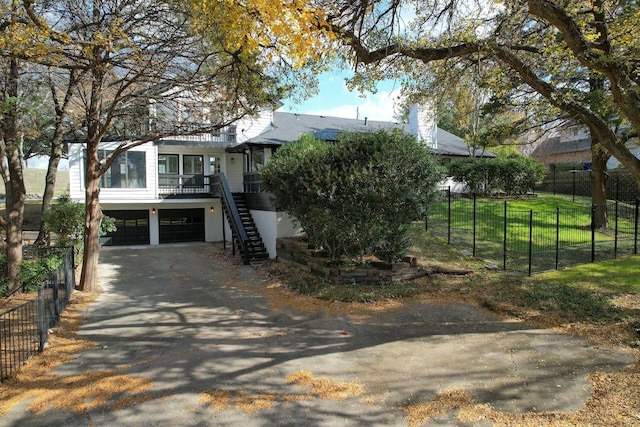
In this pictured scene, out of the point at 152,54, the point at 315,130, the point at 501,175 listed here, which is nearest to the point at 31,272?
the point at 152,54

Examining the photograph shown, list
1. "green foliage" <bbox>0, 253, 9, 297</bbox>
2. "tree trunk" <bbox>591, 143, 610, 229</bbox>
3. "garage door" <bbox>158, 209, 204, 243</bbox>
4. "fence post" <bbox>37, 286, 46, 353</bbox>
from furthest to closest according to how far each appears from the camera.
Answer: "garage door" <bbox>158, 209, 204, 243</bbox>
"tree trunk" <bbox>591, 143, 610, 229</bbox>
"green foliage" <bbox>0, 253, 9, 297</bbox>
"fence post" <bbox>37, 286, 46, 353</bbox>

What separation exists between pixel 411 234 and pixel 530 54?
6.38 m

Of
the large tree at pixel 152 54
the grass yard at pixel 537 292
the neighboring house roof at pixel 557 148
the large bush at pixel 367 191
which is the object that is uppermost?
the neighboring house roof at pixel 557 148

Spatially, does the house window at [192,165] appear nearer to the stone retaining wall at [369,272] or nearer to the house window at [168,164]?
the house window at [168,164]

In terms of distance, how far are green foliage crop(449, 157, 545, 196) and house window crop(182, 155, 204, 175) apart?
46.8ft

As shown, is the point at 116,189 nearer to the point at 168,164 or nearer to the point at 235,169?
the point at 168,164

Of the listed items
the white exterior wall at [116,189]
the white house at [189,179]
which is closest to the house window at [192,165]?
the white house at [189,179]

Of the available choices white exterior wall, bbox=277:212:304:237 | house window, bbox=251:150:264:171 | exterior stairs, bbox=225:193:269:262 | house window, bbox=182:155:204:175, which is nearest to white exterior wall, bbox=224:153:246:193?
house window, bbox=182:155:204:175

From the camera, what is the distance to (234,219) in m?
15.8

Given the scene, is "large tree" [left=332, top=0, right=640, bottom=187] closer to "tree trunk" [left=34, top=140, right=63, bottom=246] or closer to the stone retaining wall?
the stone retaining wall

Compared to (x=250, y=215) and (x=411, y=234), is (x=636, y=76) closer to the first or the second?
(x=411, y=234)

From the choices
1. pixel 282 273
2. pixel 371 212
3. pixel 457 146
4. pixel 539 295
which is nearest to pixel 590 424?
pixel 539 295

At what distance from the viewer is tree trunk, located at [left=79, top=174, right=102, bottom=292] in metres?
9.95

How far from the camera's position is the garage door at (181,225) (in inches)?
795
